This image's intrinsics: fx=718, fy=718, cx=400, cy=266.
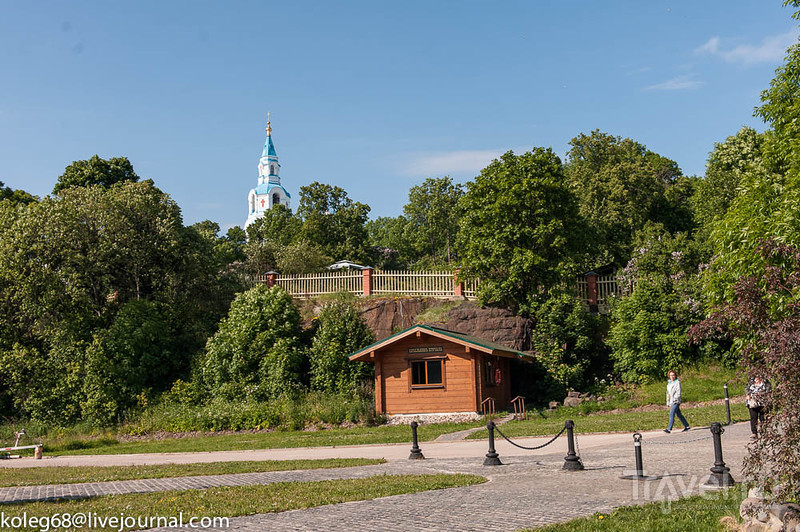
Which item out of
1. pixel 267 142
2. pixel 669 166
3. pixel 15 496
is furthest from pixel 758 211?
pixel 267 142

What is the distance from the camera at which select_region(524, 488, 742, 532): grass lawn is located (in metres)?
7.88

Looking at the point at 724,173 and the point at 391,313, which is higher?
the point at 724,173

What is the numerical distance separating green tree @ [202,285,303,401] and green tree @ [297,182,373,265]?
2512 centimetres

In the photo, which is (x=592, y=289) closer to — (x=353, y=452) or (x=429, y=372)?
(x=429, y=372)

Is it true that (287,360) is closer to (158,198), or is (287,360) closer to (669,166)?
(158,198)

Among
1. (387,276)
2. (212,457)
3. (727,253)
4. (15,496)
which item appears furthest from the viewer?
(387,276)

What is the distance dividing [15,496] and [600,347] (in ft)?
86.8

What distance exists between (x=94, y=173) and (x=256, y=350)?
20899 millimetres

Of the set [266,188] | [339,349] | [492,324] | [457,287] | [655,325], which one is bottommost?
[339,349]

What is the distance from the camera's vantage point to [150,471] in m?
15.6

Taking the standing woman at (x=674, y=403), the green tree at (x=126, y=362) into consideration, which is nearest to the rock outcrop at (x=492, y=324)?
the standing woman at (x=674, y=403)

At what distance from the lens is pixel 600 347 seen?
33.4m

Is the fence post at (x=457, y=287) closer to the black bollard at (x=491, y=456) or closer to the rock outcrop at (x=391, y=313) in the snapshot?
the rock outcrop at (x=391, y=313)

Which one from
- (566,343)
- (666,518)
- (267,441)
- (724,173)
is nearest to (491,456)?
(666,518)
